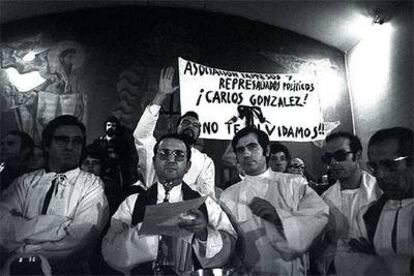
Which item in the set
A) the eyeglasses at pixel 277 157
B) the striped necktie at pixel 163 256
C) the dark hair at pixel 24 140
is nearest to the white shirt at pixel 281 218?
the eyeglasses at pixel 277 157

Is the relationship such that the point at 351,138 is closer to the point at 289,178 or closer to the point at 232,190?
the point at 289,178

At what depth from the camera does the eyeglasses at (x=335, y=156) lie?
299 centimetres

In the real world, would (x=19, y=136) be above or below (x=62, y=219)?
above

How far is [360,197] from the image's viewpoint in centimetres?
288

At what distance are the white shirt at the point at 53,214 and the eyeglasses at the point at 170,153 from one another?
446 millimetres

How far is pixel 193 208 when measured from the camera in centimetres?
273

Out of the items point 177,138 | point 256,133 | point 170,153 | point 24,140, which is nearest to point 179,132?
point 177,138

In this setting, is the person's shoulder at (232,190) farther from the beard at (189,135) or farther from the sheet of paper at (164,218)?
the beard at (189,135)

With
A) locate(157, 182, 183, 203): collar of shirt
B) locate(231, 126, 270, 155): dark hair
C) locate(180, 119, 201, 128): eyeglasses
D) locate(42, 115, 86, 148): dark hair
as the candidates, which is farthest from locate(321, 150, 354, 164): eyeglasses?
locate(42, 115, 86, 148): dark hair

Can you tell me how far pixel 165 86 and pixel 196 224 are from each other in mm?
1043

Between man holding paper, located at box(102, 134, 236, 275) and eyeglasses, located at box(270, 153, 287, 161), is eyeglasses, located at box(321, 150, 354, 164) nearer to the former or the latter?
eyeglasses, located at box(270, 153, 287, 161)

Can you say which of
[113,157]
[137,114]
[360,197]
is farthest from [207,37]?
[360,197]

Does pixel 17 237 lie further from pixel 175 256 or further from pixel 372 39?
pixel 372 39

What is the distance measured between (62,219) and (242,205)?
46.4 inches
